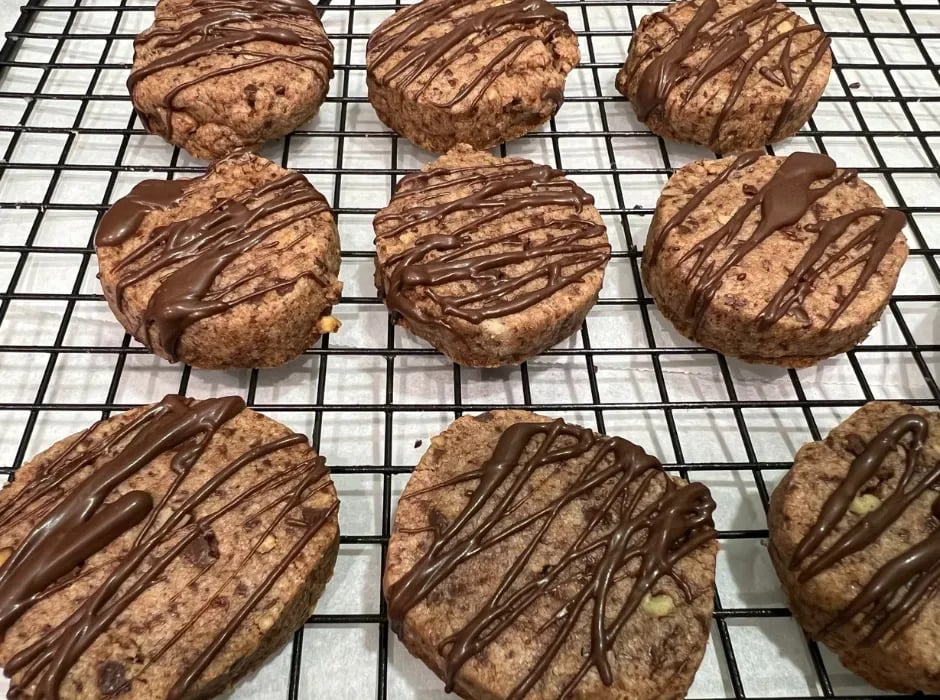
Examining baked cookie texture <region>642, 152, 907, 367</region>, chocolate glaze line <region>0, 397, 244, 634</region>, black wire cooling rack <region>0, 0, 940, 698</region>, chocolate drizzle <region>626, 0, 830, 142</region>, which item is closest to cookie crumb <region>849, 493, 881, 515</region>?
black wire cooling rack <region>0, 0, 940, 698</region>

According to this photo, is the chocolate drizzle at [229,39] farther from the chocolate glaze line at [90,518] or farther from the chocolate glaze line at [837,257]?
the chocolate glaze line at [837,257]

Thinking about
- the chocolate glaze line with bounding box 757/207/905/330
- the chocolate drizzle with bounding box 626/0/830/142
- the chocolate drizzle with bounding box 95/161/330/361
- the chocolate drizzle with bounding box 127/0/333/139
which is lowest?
the chocolate glaze line with bounding box 757/207/905/330

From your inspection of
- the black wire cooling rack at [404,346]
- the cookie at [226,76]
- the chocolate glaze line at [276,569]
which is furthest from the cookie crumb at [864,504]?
the cookie at [226,76]

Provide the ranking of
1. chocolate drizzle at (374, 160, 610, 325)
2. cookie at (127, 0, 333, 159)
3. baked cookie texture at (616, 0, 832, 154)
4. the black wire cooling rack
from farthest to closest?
baked cookie texture at (616, 0, 832, 154)
cookie at (127, 0, 333, 159)
chocolate drizzle at (374, 160, 610, 325)
the black wire cooling rack

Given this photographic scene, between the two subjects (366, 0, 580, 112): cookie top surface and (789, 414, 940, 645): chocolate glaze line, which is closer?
(789, 414, 940, 645): chocolate glaze line

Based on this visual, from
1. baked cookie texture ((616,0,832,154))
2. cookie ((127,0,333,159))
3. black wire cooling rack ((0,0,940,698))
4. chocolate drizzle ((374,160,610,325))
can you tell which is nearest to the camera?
black wire cooling rack ((0,0,940,698))

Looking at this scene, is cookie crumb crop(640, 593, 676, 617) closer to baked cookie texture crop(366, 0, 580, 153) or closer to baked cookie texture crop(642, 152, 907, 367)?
baked cookie texture crop(642, 152, 907, 367)
